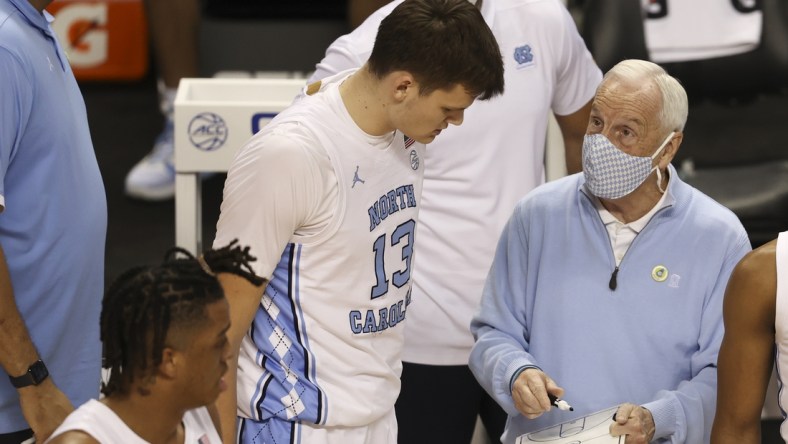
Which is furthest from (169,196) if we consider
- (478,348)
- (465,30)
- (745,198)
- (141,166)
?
(465,30)

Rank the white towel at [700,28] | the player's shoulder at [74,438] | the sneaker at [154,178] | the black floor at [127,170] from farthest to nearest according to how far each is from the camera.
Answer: the sneaker at [154,178], the black floor at [127,170], the white towel at [700,28], the player's shoulder at [74,438]

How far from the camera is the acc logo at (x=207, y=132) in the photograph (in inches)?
146

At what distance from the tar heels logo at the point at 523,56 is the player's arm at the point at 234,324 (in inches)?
45.4

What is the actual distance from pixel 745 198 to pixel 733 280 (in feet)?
8.18

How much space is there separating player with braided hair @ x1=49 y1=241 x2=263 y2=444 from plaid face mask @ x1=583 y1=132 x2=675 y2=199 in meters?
0.98

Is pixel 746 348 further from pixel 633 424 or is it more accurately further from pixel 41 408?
pixel 41 408

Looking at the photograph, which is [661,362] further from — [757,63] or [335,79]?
[757,63]

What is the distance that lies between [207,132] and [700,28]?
86.5 inches

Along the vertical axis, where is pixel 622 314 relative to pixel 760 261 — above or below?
below

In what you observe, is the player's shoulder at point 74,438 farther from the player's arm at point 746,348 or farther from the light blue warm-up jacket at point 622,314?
the player's arm at point 746,348

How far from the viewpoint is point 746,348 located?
2383mm

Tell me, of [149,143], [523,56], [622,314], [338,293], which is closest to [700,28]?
[523,56]

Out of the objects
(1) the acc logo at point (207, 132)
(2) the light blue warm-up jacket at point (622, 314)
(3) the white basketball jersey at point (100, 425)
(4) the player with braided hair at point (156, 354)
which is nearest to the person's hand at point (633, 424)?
(2) the light blue warm-up jacket at point (622, 314)

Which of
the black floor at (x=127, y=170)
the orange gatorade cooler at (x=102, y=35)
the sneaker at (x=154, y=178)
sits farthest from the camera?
the orange gatorade cooler at (x=102, y=35)
